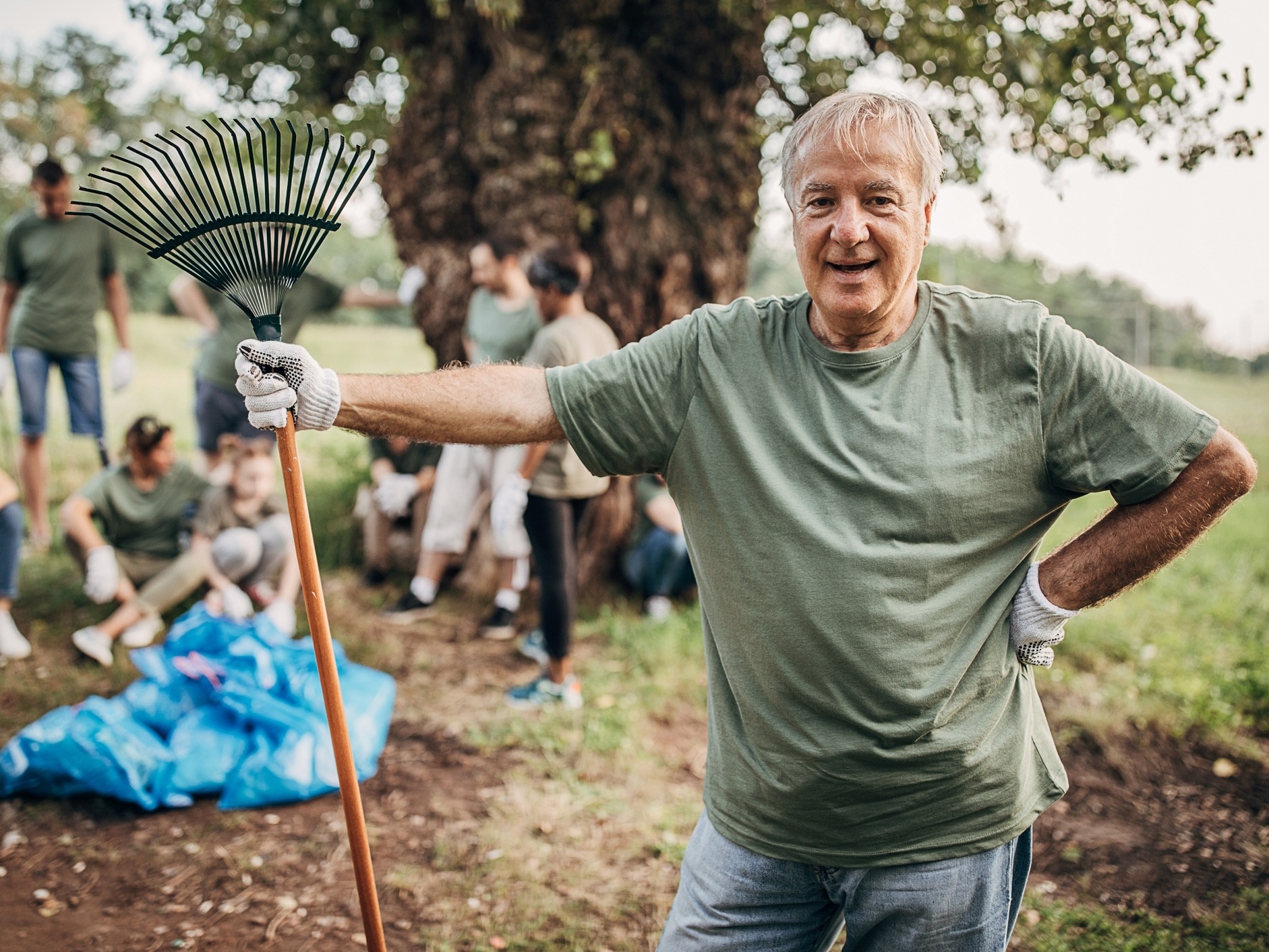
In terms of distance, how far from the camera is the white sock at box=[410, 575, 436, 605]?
540 centimetres

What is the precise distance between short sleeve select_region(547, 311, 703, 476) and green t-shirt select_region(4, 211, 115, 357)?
200 inches

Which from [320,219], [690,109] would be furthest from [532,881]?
[690,109]

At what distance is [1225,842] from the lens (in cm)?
336

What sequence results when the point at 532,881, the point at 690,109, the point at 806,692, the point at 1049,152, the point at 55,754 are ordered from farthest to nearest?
the point at 690,109 < the point at 1049,152 < the point at 55,754 < the point at 532,881 < the point at 806,692

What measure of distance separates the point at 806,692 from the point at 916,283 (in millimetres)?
760

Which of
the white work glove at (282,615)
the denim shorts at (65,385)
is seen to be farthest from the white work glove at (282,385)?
the denim shorts at (65,385)

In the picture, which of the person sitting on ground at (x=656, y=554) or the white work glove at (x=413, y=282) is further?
the white work glove at (x=413, y=282)

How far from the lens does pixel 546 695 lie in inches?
171

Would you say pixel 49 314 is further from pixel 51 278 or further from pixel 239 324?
pixel 239 324

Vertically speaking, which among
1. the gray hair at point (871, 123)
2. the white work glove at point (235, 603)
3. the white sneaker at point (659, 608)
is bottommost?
the white sneaker at point (659, 608)

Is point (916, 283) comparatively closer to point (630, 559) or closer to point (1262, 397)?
point (630, 559)

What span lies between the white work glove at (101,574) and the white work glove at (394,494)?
1570 mm

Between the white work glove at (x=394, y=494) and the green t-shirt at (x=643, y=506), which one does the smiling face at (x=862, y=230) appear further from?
the white work glove at (x=394, y=494)

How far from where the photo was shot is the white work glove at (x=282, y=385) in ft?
5.26
